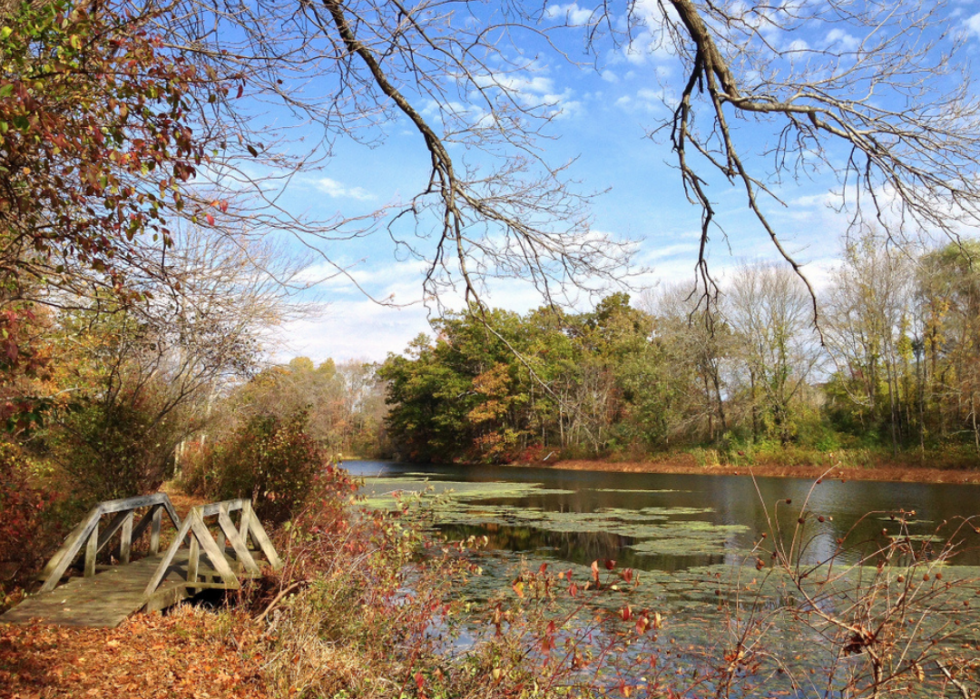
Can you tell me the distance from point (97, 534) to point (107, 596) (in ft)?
2.89

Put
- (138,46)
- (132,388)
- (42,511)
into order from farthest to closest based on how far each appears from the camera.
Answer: (132,388) → (42,511) → (138,46)

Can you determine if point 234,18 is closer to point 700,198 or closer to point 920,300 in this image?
point 700,198

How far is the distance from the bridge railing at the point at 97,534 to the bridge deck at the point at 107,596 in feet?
0.43

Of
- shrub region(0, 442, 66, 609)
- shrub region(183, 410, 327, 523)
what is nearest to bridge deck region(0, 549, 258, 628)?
shrub region(0, 442, 66, 609)

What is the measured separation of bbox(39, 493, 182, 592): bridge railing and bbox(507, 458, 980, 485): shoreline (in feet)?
49.9

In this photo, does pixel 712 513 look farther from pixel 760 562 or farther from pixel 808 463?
pixel 808 463

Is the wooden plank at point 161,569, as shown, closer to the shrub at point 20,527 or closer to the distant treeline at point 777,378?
the shrub at point 20,527

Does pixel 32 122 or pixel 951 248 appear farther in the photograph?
pixel 951 248

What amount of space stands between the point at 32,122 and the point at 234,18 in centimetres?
167

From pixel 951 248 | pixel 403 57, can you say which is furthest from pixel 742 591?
pixel 951 248

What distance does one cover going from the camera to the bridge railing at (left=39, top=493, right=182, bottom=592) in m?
5.77

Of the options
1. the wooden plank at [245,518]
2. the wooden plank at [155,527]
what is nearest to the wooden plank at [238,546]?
the wooden plank at [245,518]

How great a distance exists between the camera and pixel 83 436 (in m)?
8.96

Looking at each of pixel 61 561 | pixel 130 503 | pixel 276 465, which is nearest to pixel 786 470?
pixel 276 465
